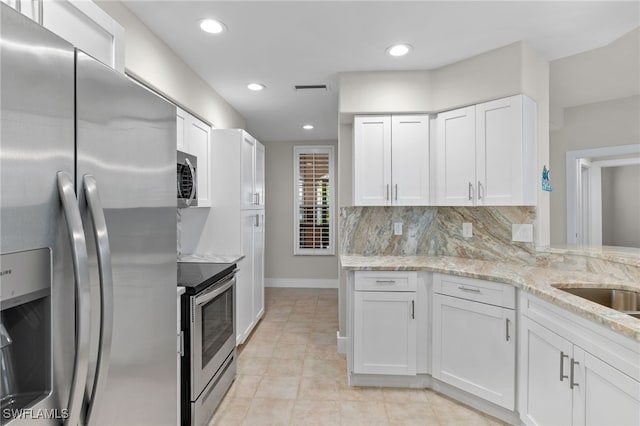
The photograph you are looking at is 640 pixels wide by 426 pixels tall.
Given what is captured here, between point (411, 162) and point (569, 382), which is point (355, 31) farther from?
point (569, 382)

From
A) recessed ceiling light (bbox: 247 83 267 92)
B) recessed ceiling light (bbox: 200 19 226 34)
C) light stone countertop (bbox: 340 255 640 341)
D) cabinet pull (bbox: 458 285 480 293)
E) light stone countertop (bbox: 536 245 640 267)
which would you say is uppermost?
recessed ceiling light (bbox: 247 83 267 92)

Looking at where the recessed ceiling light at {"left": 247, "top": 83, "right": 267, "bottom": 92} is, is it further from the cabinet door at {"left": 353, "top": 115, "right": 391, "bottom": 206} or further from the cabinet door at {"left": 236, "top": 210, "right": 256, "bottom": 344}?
the cabinet door at {"left": 236, "top": 210, "right": 256, "bottom": 344}

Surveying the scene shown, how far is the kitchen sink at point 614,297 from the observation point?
6.41 feet

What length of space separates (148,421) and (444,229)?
2706 millimetres

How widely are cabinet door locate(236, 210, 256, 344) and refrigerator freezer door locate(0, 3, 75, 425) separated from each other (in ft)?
8.36

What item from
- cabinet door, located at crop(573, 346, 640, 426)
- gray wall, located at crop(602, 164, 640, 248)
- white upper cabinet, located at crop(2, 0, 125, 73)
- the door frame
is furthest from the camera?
the door frame

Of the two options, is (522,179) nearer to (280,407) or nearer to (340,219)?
(340,219)

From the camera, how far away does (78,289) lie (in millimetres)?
736

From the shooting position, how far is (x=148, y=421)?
1099 millimetres

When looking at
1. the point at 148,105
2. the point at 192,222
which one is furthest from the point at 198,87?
the point at 148,105

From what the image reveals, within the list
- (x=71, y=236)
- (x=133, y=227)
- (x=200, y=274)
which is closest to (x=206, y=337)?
(x=200, y=274)

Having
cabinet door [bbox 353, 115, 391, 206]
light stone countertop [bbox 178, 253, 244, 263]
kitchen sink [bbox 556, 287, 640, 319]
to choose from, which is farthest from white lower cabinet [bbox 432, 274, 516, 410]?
light stone countertop [bbox 178, 253, 244, 263]

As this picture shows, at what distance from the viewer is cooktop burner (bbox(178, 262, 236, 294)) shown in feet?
6.54

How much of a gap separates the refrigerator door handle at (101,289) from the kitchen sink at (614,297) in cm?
224
